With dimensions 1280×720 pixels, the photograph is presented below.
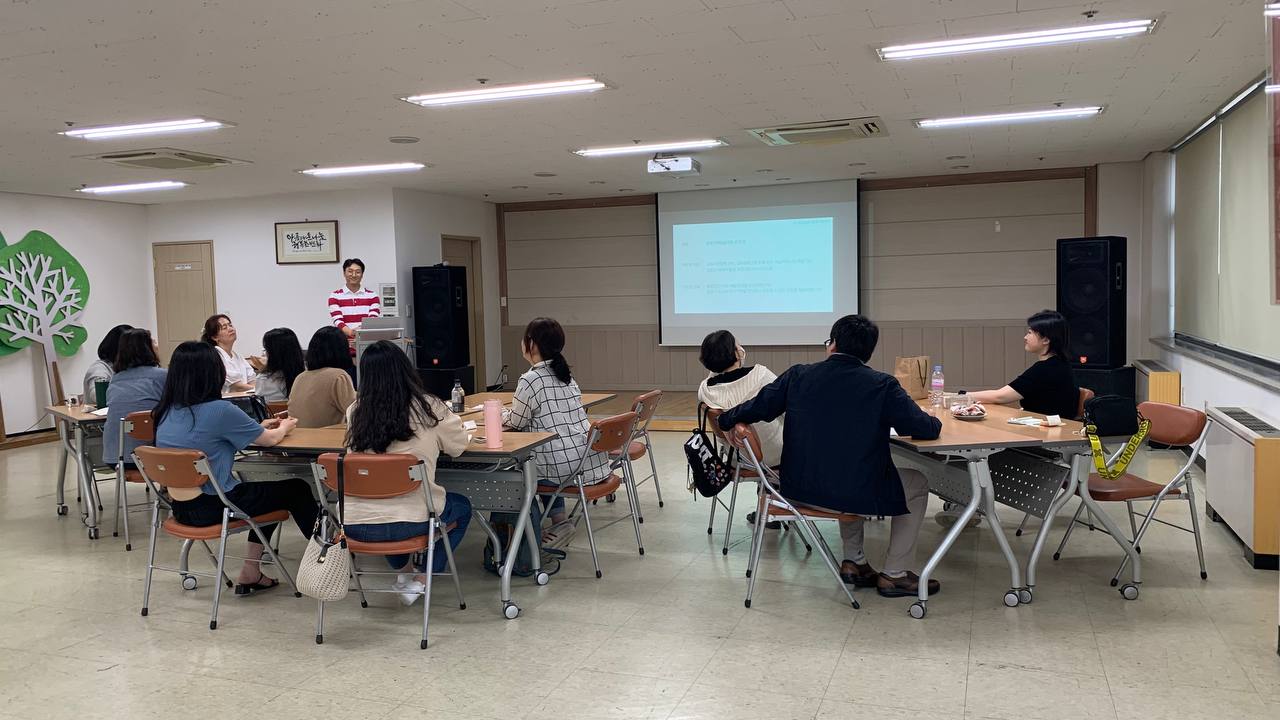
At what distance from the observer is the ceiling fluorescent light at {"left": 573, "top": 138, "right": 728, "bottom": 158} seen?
24.6 feet

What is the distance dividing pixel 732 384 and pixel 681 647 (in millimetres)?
1488

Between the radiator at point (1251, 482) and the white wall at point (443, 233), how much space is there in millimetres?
7824

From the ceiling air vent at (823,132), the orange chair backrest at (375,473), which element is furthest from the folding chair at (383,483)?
the ceiling air vent at (823,132)

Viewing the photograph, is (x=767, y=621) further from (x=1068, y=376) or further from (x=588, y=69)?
(x=588, y=69)

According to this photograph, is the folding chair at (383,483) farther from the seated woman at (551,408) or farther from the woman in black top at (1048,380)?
the woman in black top at (1048,380)

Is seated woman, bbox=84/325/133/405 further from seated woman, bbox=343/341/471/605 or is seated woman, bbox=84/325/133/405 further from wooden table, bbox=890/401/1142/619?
wooden table, bbox=890/401/1142/619

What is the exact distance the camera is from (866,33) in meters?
4.36

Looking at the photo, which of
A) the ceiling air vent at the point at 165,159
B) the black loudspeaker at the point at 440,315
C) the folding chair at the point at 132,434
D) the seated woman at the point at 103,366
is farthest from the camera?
the black loudspeaker at the point at 440,315

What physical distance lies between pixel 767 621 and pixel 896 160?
6400 millimetres

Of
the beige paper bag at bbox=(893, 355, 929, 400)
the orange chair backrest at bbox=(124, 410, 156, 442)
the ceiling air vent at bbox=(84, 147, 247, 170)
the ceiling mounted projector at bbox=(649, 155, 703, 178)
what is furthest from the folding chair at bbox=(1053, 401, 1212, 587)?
the ceiling air vent at bbox=(84, 147, 247, 170)

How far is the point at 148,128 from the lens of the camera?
6160mm

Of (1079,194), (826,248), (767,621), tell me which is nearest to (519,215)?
(826,248)

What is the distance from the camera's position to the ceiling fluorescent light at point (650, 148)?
7496mm

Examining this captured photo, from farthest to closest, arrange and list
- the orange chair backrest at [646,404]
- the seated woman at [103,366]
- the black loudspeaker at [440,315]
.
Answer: the black loudspeaker at [440,315], the seated woman at [103,366], the orange chair backrest at [646,404]
